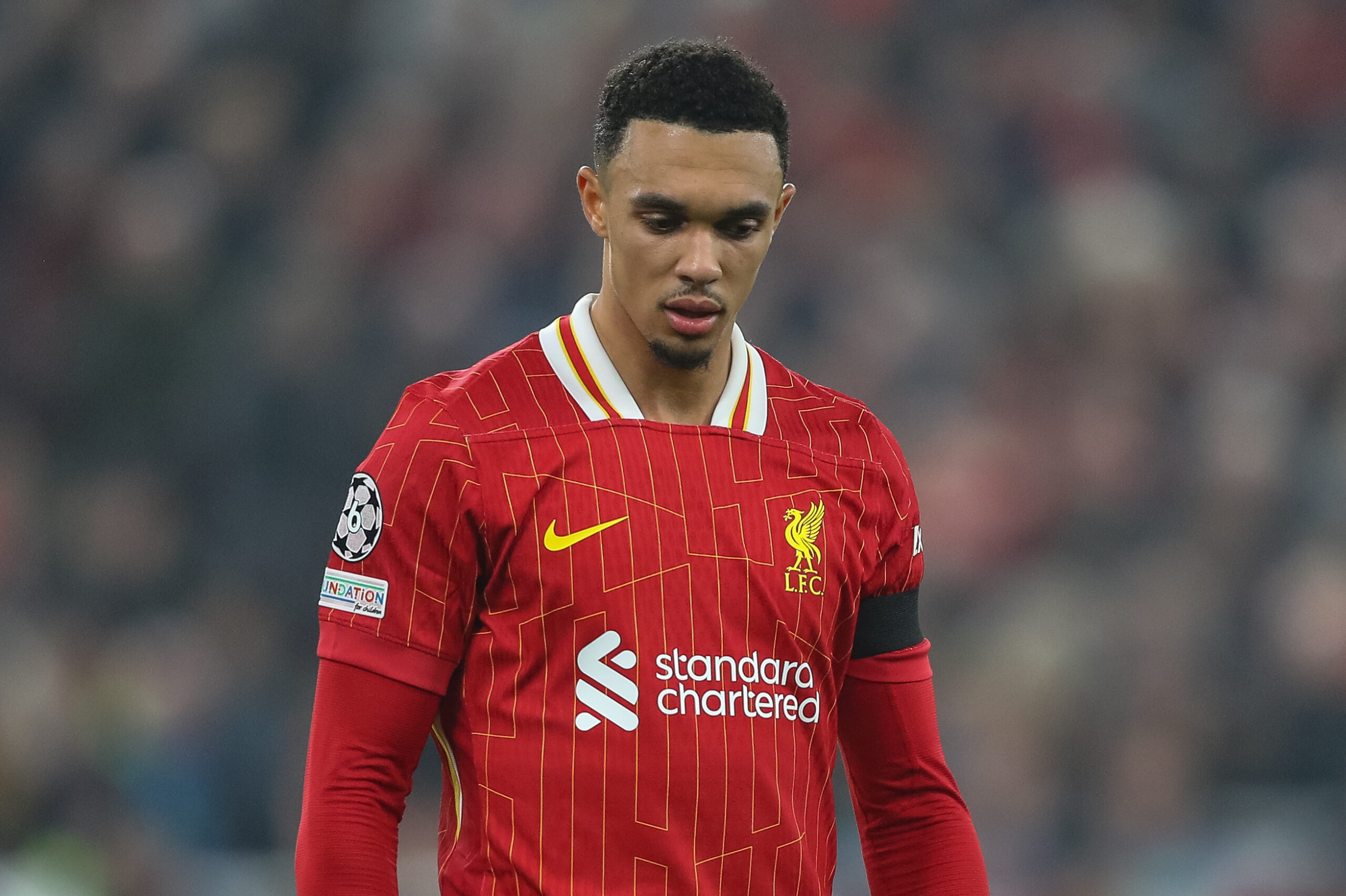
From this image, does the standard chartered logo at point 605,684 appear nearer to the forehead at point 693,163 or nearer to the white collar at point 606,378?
the white collar at point 606,378

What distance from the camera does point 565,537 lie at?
1648mm

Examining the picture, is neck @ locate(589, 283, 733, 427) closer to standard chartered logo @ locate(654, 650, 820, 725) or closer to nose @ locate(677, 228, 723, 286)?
nose @ locate(677, 228, 723, 286)

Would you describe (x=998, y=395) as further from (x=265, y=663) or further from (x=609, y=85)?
(x=609, y=85)

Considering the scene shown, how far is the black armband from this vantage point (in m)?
1.87

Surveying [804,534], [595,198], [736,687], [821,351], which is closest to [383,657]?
[736,687]

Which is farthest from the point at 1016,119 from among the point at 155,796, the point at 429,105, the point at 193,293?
the point at 155,796

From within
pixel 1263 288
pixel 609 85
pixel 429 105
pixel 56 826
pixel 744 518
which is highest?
pixel 429 105

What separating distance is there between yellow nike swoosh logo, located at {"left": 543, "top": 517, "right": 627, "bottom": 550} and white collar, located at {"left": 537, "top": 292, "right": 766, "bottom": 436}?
0.15 m

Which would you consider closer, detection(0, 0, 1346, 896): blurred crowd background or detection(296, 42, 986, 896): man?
detection(296, 42, 986, 896): man

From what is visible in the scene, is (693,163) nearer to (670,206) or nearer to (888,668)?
(670,206)

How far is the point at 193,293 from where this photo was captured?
4816mm

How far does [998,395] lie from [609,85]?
3325 millimetres

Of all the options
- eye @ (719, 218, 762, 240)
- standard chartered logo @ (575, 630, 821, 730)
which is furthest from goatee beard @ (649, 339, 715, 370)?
standard chartered logo @ (575, 630, 821, 730)

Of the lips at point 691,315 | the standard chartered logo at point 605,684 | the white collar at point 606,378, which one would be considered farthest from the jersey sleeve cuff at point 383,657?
the lips at point 691,315
